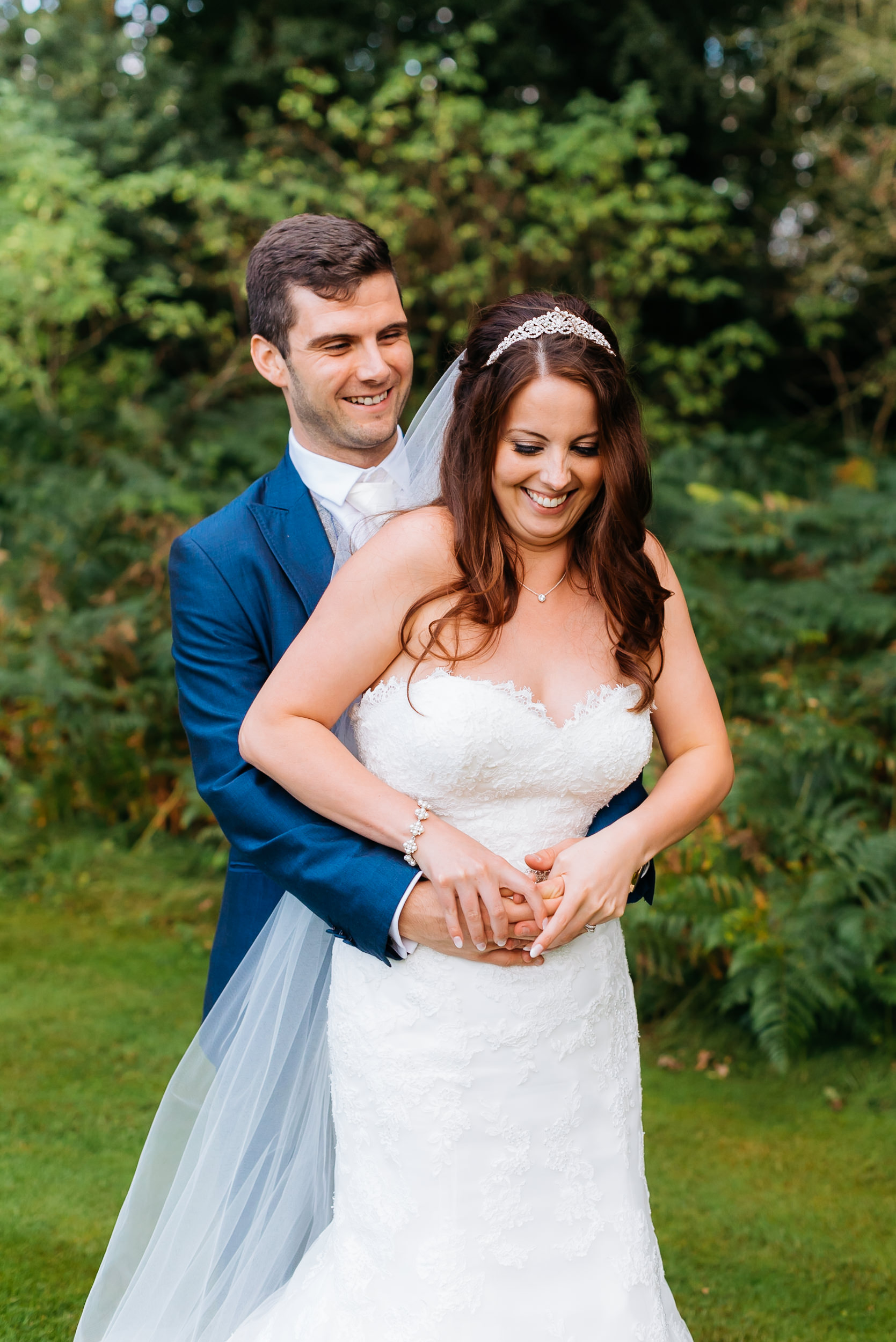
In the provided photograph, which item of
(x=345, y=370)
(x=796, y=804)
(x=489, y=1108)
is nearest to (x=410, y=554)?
(x=345, y=370)

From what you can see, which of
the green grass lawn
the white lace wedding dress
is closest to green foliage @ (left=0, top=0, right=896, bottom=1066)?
the green grass lawn

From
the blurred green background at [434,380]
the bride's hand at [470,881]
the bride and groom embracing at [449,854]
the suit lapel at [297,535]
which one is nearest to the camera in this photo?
the bride's hand at [470,881]

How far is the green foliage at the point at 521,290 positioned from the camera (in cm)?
525

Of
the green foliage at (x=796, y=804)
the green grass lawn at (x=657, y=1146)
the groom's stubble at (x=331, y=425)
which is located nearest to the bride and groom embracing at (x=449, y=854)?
the groom's stubble at (x=331, y=425)

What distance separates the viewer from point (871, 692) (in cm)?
591

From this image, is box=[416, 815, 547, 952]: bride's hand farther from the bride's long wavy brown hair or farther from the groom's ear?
the groom's ear

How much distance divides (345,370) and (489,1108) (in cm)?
149

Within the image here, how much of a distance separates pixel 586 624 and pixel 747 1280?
2.42 meters

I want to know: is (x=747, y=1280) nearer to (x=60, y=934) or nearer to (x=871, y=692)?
(x=871, y=692)

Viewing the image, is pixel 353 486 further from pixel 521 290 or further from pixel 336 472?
pixel 521 290

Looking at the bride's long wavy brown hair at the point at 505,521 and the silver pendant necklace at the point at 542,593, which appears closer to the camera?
the bride's long wavy brown hair at the point at 505,521

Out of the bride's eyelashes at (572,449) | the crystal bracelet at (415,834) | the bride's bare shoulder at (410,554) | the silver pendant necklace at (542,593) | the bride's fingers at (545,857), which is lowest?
the bride's fingers at (545,857)

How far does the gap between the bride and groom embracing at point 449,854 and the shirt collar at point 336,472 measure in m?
0.09

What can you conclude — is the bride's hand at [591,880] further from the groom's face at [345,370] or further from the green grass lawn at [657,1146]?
the green grass lawn at [657,1146]
